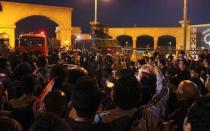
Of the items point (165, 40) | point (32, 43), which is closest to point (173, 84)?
point (32, 43)

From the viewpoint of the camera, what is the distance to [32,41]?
102 ft

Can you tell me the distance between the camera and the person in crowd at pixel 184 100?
5.58 metres

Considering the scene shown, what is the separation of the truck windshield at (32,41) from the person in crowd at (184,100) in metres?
25.9

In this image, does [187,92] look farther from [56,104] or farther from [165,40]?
[165,40]

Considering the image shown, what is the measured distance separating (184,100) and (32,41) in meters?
26.4

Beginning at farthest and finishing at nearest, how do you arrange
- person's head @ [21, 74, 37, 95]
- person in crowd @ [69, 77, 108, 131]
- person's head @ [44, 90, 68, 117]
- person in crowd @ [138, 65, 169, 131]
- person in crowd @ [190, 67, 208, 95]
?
person in crowd @ [190, 67, 208, 95] < person's head @ [21, 74, 37, 95] < person in crowd @ [138, 65, 169, 131] < person's head @ [44, 90, 68, 117] < person in crowd @ [69, 77, 108, 131]

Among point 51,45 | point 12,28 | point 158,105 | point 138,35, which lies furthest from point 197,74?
point 138,35

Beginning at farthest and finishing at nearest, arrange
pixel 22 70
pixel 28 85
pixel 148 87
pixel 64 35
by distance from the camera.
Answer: pixel 64 35 → pixel 22 70 → pixel 148 87 → pixel 28 85

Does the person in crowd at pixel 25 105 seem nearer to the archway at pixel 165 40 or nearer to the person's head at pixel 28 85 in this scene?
the person's head at pixel 28 85

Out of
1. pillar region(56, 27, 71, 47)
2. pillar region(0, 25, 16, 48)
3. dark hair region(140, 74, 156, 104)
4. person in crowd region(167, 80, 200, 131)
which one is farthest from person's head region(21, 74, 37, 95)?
pillar region(56, 27, 71, 47)

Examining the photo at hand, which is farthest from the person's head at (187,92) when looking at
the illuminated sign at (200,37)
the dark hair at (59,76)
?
the illuminated sign at (200,37)

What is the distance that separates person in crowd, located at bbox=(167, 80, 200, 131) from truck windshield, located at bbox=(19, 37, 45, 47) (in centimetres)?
2588

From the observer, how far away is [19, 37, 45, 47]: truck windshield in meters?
30.8

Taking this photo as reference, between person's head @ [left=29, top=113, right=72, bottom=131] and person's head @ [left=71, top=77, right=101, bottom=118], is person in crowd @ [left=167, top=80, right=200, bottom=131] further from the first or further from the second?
person's head @ [left=29, top=113, right=72, bottom=131]
